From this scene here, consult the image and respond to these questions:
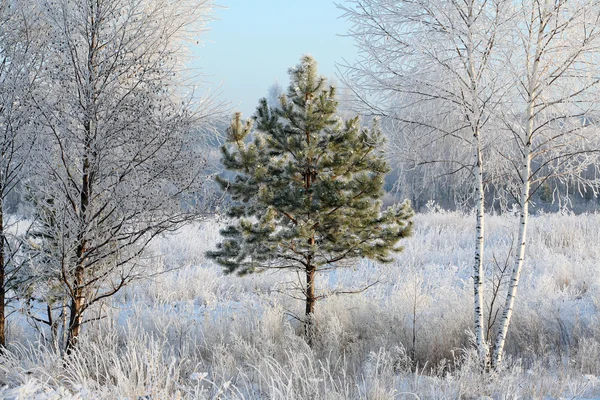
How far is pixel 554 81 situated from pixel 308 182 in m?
3.19

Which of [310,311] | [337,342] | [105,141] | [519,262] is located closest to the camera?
[105,141]

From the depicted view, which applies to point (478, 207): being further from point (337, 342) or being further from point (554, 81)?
point (337, 342)

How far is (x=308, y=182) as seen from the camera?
6984 mm

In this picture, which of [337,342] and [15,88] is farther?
[337,342]

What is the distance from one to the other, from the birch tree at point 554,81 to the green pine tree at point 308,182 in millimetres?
1712

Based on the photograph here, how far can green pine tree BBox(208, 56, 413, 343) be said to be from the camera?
6.54 meters

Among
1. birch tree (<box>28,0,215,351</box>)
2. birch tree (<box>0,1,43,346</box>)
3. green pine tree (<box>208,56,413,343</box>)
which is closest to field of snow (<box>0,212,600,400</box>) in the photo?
green pine tree (<box>208,56,413,343</box>)

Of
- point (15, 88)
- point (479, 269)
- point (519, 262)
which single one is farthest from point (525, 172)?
point (15, 88)

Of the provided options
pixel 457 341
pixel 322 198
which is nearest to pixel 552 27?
pixel 322 198

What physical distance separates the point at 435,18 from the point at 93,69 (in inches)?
139

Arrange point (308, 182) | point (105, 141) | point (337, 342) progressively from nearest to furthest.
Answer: point (105, 141) → point (337, 342) → point (308, 182)

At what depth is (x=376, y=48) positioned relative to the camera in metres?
5.61

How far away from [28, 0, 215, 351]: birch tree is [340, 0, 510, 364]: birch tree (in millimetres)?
2103

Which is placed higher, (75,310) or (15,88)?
(15,88)
